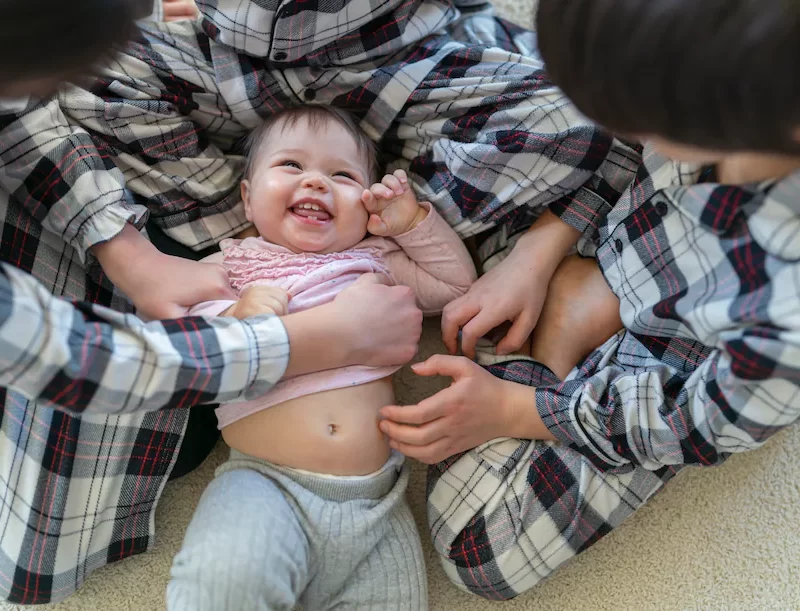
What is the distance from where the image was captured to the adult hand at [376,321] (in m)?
0.85

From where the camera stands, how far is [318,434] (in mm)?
834

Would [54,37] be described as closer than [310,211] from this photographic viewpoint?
Yes

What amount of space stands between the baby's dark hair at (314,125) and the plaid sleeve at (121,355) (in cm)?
30

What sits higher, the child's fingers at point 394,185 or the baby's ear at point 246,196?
the child's fingers at point 394,185

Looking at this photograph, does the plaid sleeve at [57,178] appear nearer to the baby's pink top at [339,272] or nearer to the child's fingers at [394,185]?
the baby's pink top at [339,272]

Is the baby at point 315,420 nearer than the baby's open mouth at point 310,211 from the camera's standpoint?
Yes

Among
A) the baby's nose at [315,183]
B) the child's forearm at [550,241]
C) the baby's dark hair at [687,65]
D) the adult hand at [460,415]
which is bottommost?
the adult hand at [460,415]

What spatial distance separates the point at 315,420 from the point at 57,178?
407 millimetres

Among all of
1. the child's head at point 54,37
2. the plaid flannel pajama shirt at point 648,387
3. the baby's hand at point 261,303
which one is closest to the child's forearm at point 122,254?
the baby's hand at point 261,303

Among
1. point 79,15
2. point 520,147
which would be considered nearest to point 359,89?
point 520,147

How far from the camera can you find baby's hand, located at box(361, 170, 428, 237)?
923mm

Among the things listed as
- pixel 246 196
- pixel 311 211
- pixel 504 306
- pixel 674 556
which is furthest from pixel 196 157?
pixel 674 556

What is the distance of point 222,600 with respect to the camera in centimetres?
74

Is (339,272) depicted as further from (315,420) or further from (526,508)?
(526,508)
